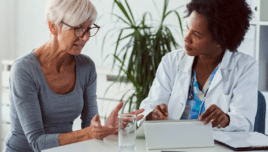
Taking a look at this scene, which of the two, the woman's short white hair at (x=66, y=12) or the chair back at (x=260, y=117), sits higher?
the woman's short white hair at (x=66, y=12)

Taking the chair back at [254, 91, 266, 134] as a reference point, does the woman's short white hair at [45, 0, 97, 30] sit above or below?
above

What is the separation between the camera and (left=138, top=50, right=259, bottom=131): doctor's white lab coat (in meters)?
1.59

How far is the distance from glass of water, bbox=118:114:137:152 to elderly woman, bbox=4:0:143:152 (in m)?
0.29

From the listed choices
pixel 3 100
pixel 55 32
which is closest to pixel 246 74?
pixel 55 32

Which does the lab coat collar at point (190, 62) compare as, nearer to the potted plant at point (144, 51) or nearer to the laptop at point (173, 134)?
the potted plant at point (144, 51)

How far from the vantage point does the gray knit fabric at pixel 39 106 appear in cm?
145

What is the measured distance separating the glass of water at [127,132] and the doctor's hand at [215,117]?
0.94 ft

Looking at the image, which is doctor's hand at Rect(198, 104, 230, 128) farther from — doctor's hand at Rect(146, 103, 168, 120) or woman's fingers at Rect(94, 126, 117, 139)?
woman's fingers at Rect(94, 126, 117, 139)

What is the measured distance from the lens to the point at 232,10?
66.1 inches

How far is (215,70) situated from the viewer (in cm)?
177

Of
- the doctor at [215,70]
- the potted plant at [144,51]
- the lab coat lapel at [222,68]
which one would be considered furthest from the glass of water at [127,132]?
the potted plant at [144,51]

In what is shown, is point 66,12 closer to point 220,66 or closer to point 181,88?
point 181,88

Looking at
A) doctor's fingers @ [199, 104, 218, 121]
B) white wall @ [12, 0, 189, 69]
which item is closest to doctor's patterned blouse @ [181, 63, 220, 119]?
doctor's fingers @ [199, 104, 218, 121]

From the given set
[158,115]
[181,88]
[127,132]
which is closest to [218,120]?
[158,115]
